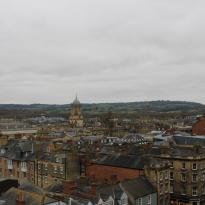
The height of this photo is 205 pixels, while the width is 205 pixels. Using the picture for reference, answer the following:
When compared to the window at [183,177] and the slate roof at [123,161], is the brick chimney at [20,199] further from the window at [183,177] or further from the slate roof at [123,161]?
the window at [183,177]

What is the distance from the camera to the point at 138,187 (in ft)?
158

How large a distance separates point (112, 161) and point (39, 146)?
19593 mm

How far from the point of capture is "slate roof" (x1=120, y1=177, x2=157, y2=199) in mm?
45656

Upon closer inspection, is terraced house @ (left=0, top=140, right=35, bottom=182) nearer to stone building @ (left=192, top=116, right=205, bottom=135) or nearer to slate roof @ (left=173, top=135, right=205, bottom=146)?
slate roof @ (left=173, top=135, right=205, bottom=146)

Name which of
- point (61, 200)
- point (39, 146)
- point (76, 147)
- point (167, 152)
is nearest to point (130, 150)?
point (167, 152)

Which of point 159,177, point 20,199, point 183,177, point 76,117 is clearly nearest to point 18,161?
point 159,177

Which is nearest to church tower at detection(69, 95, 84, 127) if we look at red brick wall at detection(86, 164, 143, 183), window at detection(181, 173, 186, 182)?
red brick wall at detection(86, 164, 143, 183)

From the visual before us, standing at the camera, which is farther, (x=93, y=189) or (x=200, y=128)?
(x=200, y=128)

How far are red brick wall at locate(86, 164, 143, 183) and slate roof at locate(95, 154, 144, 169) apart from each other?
55 cm

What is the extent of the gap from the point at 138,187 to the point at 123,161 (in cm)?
1022

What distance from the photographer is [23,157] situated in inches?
2751

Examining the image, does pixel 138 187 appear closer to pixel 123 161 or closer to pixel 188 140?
pixel 123 161

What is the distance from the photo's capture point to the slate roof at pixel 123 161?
5589cm

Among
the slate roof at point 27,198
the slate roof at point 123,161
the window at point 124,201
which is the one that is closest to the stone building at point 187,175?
the slate roof at point 123,161
